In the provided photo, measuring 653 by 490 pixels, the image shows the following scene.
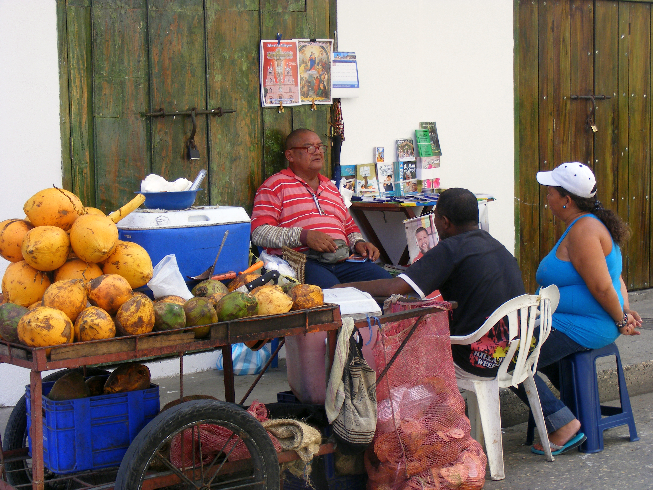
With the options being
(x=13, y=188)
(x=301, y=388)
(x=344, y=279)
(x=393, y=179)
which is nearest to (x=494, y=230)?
(x=393, y=179)

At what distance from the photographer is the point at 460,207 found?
12.3 feet

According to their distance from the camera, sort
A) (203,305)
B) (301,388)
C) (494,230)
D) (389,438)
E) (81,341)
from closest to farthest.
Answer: (81,341) < (203,305) < (389,438) < (301,388) < (494,230)

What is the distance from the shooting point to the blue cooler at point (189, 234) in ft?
10.9

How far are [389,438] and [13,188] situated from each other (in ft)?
8.03

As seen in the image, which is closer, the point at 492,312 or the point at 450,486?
the point at 450,486

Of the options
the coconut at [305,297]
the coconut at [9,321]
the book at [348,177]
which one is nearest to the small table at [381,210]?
the book at [348,177]

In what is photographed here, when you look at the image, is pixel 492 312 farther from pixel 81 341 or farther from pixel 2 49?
pixel 2 49

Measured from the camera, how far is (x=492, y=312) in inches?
143

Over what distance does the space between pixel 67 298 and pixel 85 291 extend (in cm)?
11

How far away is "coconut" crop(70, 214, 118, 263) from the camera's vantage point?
284cm

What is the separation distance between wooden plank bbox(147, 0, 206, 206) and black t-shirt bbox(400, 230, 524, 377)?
5.88ft

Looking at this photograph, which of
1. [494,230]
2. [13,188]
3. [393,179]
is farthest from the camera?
[494,230]

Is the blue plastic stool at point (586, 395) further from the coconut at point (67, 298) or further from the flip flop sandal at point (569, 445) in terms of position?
the coconut at point (67, 298)

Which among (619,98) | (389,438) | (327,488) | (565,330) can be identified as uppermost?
(619,98)
